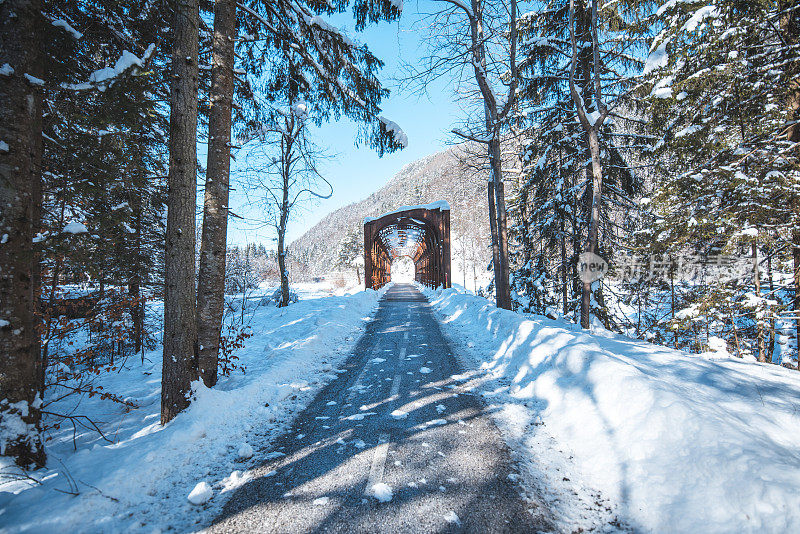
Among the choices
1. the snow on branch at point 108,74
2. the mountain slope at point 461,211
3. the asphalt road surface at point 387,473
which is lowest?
the asphalt road surface at point 387,473

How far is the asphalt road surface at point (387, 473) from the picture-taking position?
2.20 m

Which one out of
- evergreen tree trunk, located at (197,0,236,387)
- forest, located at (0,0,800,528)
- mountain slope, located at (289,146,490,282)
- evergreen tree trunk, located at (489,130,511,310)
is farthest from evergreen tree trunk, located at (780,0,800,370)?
evergreen tree trunk, located at (197,0,236,387)

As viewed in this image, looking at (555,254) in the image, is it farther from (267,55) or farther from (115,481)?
(115,481)

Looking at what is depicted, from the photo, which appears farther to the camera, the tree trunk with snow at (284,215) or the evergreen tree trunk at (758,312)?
the tree trunk with snow at (284,215)

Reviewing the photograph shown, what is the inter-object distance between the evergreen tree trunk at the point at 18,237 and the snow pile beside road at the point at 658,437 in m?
4.42

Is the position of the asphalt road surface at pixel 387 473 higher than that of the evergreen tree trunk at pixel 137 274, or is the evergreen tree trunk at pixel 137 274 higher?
the evergreen tree trunk at pixel 137 274

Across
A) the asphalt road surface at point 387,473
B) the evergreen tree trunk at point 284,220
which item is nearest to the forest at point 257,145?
the asphalt road surface at point 387,473

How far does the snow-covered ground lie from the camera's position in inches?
85.7

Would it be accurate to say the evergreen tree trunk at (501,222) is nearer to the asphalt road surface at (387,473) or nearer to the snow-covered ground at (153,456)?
the asphalt road surface at (387,473)

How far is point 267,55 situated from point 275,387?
21.1 ft

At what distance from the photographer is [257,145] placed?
12156mm

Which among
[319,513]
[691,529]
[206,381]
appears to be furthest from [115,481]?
[691,529]

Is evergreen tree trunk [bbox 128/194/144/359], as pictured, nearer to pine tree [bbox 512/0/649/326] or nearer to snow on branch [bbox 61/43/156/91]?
snow on branch [bbox 61/43/156/91]

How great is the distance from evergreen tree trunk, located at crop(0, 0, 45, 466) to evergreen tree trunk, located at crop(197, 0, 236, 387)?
1756 mm
